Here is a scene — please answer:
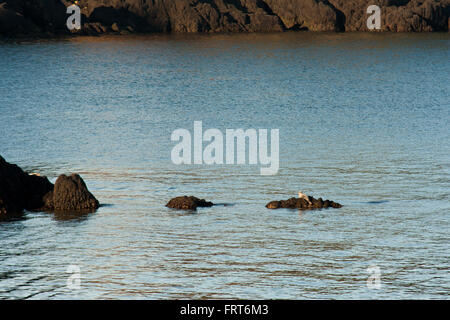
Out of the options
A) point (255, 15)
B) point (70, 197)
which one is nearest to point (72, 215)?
point (70, 197)

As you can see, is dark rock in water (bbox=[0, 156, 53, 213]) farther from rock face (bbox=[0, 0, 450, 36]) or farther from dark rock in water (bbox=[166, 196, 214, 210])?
rock face (bbox=[0, 0, 450, 36])

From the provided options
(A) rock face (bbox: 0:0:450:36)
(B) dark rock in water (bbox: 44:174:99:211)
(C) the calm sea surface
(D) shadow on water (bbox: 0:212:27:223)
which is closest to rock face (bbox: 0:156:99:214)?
(B) dark rock in water (bbox: 44:174:99:211)

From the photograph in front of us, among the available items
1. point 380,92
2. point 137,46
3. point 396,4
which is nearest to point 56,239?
point 380,92

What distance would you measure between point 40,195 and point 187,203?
175 inches

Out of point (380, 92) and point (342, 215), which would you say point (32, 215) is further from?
point (380, 92)

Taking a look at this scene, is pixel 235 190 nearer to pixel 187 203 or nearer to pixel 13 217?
pixel 187 203

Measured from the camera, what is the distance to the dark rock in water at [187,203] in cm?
2480

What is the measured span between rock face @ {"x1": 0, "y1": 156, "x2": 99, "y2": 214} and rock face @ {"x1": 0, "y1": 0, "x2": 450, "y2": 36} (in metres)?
87.1

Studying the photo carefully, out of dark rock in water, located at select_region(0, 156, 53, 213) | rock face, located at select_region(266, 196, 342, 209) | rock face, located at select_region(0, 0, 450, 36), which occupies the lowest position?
rock face, located at select_region(266, 196, 342, 209)

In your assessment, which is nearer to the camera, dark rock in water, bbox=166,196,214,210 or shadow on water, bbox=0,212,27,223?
shadow on water, bbox=0,212,27,223

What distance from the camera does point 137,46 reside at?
101 m

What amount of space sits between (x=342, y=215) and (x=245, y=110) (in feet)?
87.7

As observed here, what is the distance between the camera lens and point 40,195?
25234 mm

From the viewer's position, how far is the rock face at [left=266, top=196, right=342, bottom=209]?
979 inches
